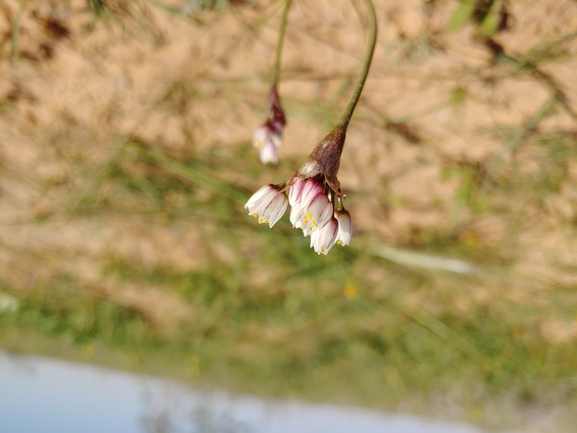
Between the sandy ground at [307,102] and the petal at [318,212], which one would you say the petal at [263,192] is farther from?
the sandy ground at [307,102]

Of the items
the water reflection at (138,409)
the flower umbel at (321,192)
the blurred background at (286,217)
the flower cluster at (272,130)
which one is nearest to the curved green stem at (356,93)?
the flower umbel at (321,192)

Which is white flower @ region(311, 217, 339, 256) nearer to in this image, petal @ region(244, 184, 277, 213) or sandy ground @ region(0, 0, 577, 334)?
petal @ region(244, 184, 277, 213)

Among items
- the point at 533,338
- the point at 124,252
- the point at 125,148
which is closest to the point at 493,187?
the point at 533,338

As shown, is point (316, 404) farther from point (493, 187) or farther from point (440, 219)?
point (493, 187)

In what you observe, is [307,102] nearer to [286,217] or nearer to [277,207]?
[286,217]

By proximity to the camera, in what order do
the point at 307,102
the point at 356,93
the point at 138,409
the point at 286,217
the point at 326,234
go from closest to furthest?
1. the point at 356,93
2. the point at 326,234
3. the point at 307,102
4. the point at 286,217
5. the point at 138,409

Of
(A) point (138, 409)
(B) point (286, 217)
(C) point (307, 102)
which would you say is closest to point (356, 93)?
(C) point (307, 102)
